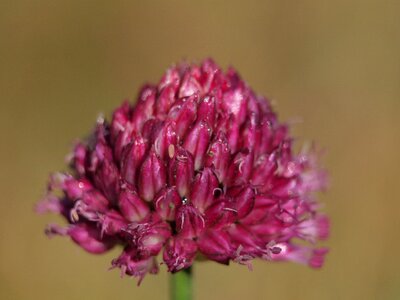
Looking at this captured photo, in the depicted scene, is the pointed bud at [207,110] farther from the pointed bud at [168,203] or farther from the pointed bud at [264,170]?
the pointed bud at [168,203]

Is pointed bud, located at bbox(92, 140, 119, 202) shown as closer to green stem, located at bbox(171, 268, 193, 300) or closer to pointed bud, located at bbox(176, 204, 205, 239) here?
pointed bud, located at bbox(176, 204, 205, 239)

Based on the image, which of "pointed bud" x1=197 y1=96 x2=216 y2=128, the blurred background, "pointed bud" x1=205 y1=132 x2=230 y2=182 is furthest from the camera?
the blurred background

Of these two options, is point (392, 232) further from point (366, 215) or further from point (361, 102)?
point (361, 102)

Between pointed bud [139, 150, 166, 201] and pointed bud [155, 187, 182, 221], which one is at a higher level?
pointed bud [139, 150, 166, 201]

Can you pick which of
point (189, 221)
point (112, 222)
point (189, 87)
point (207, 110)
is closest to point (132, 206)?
point (112, 222)

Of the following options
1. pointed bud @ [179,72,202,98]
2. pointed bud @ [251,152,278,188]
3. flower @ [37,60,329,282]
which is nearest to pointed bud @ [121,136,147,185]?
flower @ [37,60,329,282]

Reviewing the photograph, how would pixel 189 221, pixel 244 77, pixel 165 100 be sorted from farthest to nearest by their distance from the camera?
pixel 244 77, pixel 165 100, pixel 189 221

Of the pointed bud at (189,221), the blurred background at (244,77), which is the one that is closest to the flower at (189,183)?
the pointed bud at (189,221)

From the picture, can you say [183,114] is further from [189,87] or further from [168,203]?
[168,203]
